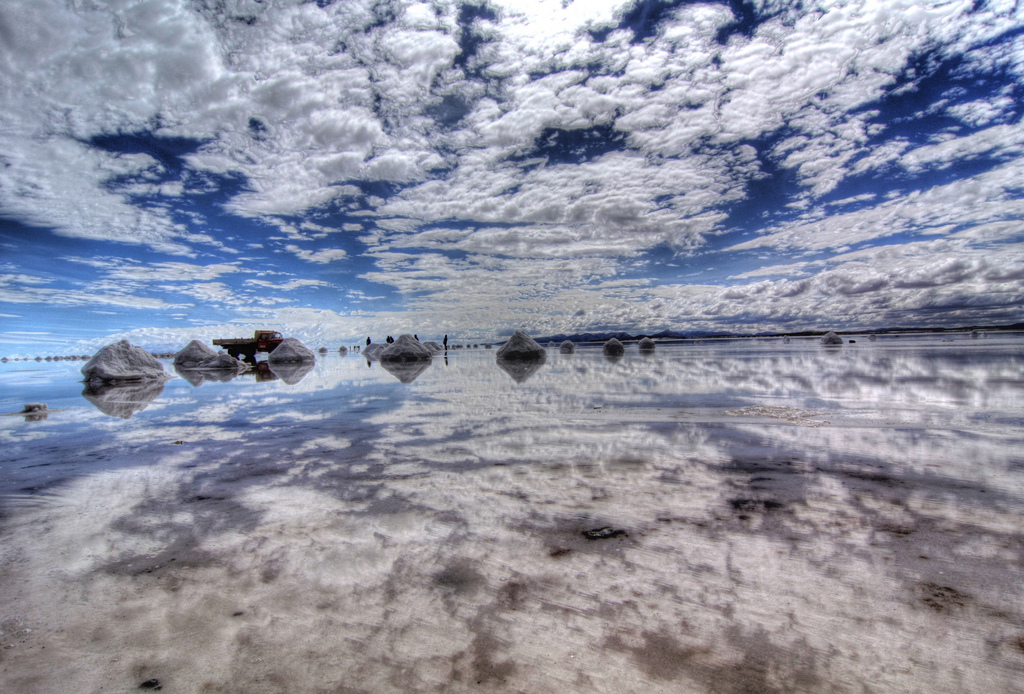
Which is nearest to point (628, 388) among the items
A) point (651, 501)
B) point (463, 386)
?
point (463, 386)

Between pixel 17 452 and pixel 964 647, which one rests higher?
pixel 17 452

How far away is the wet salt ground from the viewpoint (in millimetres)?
1303

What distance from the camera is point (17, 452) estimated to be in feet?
14.1

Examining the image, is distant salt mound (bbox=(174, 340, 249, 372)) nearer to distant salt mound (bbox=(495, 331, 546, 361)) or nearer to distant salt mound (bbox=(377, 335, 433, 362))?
distant salt mound (bbox=(377, 335, 433, 362))

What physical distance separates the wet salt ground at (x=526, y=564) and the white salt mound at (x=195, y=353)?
19979 mm

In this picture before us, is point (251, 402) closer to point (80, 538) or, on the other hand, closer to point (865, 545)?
point (80, 538)

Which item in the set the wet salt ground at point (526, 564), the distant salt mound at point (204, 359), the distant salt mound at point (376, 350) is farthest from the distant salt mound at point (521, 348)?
the wet salt ground at point (526, 564)

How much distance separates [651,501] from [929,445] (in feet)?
9.82

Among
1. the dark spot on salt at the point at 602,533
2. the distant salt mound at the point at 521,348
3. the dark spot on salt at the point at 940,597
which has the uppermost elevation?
the distant salt mound at the point at 521,348

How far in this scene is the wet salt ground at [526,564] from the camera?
130cm

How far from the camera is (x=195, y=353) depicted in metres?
21.7

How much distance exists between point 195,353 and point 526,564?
84.6ft

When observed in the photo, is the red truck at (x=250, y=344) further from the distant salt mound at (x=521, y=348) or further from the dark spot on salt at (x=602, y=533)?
the dark spot on salt at (x=602, y=533)

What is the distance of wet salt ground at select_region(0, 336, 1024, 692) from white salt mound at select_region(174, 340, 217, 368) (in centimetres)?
1998
